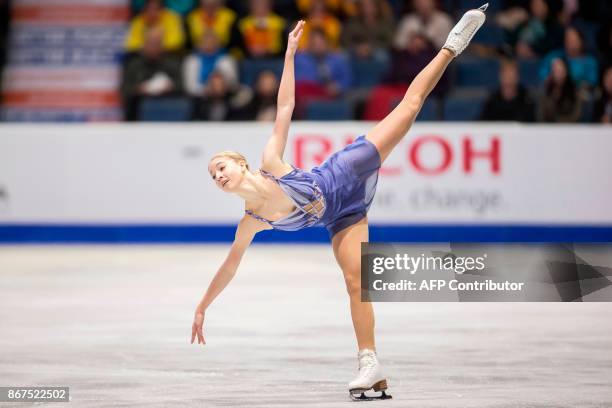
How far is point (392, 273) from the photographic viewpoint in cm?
531

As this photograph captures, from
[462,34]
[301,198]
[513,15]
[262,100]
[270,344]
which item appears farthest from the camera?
[513,15]

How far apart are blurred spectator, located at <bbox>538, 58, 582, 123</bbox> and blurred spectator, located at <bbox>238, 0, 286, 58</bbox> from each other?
3205 millimetres

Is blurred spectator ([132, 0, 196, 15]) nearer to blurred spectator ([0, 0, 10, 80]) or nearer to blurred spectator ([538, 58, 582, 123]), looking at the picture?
blurred spectator ([0, 0, 10, 80])

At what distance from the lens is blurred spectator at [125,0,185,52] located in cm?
1320

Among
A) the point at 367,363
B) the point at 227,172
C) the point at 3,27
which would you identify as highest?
the point at 3,27

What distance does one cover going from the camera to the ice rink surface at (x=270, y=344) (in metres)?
4.93

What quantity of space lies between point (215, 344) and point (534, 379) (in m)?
1.88

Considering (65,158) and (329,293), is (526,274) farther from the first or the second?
(65,158)

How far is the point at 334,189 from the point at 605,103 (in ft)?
22.8

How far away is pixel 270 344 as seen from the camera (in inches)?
245

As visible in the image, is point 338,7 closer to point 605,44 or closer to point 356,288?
point 605,44

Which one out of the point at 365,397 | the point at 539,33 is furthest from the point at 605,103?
the point at 365,397

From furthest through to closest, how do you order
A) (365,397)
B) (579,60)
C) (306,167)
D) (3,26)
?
(3,26)
(579,60)
(306,167)
(365,397)

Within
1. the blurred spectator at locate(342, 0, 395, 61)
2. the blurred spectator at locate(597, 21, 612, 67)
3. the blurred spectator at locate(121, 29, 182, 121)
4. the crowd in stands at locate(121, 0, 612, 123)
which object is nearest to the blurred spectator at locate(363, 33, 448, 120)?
the crowd in stands at locate(121, 0, 612, 123)
